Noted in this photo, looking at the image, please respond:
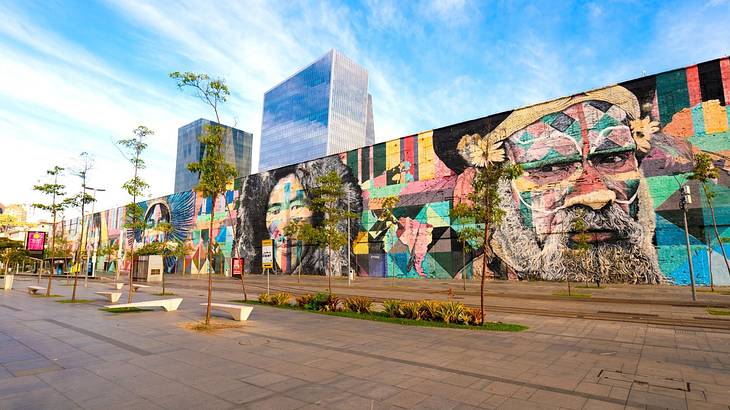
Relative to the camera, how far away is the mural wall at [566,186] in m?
32.9

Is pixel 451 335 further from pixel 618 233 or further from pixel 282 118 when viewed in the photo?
pixel 282 118

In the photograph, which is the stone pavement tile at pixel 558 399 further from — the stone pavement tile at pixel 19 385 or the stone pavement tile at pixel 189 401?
the stone pavement tile at pixel 19 385

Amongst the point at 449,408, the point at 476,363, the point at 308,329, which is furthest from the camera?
the point at 308,329

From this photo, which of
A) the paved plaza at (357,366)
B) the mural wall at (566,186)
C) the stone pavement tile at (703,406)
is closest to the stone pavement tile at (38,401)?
the paved plaza at (357,366)

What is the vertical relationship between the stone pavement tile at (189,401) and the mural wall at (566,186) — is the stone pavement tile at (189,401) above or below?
below

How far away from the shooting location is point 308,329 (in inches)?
513

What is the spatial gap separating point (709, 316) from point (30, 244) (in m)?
69.6

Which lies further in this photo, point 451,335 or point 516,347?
point 451,335

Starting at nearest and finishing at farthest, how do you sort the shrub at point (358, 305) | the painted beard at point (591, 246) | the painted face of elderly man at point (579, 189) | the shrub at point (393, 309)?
the shrub at point (393, 309)
the shrub at point (358, 305)
the painted beard at point (591, 246)
the painted face of elderly man at point (579, 189)

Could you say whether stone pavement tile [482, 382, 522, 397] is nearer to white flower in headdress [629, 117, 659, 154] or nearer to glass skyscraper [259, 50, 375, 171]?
white flower in headdress [629, 117, 659, 154]

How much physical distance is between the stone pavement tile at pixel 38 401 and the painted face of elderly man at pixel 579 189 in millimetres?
40373

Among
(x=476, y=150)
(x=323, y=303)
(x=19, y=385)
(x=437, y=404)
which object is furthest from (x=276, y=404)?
(x=476, y=150)

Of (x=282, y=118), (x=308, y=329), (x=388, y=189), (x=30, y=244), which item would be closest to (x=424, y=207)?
(x=388, y=189)

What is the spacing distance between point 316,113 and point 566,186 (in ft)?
416
